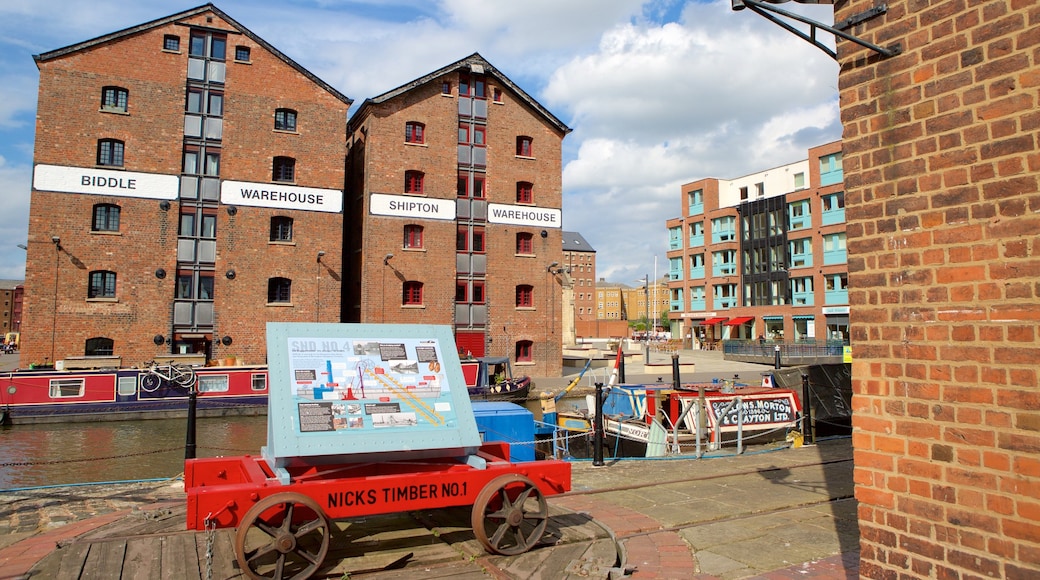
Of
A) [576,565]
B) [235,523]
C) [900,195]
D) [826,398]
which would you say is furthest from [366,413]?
[826,398]

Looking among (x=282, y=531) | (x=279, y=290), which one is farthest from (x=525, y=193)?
(x=282, y=531)

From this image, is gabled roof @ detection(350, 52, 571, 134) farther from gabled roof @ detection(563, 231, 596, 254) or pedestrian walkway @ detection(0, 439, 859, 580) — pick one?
gabled roof @ detection(563, 231, 596, 254)

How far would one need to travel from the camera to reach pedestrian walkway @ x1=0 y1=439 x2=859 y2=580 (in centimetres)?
544

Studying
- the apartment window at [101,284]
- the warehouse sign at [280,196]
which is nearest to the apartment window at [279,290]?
the warehouse sign at [280,196]

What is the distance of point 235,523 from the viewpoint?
499 cm

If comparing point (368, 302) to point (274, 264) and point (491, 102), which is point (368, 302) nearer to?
point (274, 264)

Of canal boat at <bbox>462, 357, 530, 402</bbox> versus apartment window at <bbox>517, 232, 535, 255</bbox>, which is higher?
apartment window at <bbox>517, 232, 535, 255</bbox>

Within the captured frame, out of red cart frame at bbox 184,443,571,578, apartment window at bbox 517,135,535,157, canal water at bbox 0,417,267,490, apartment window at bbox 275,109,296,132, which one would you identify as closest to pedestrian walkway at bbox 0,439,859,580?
red cart frame at bbox 184,443,571,578

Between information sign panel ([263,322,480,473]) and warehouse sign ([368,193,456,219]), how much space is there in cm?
2517

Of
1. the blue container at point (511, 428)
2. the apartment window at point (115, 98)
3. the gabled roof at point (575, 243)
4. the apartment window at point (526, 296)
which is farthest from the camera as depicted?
the gabled roof at point (575, 243)

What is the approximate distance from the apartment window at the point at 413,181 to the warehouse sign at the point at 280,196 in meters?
3.36

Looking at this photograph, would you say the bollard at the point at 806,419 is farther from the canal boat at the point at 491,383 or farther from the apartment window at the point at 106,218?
the apartment window at the point at 106,218

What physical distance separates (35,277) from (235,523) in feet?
85.7

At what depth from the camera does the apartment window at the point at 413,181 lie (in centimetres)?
3173
